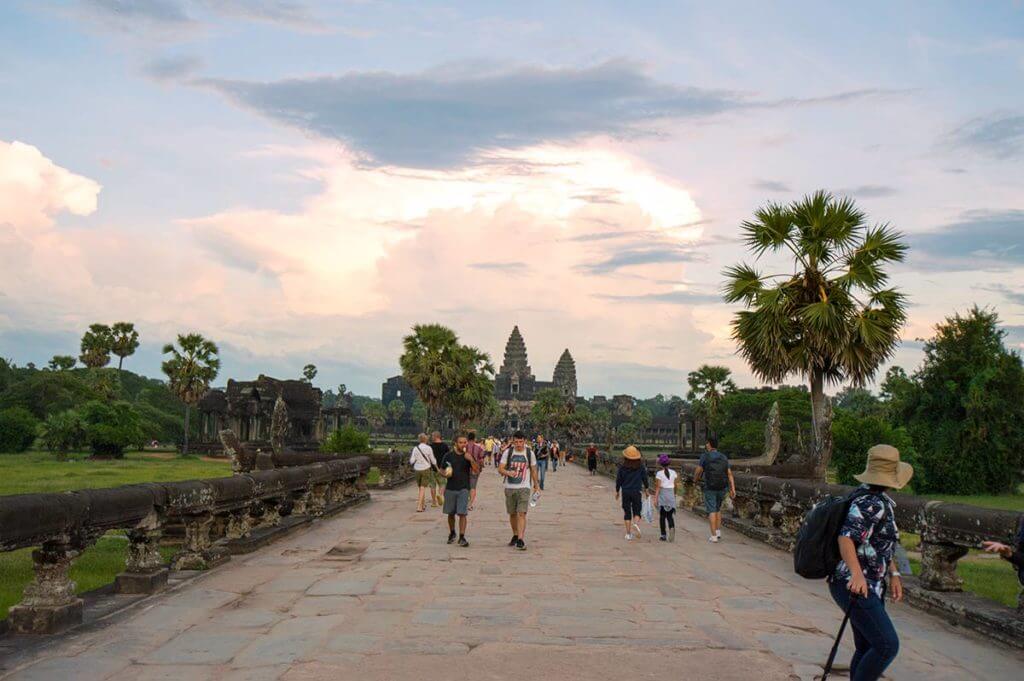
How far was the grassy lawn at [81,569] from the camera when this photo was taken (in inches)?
429

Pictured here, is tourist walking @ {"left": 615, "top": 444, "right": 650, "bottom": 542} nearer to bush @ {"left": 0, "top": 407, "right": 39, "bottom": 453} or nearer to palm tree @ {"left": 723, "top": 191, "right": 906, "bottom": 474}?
palm tree @ {"left": 723, "top": 191, "right": 906, "bottom": 474}

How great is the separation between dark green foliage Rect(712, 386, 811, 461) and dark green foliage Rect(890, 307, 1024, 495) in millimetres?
29308

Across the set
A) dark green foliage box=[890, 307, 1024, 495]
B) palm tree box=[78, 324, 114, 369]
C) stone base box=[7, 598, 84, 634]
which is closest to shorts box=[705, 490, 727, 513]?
stone base box=[7, 598, 84, 634]

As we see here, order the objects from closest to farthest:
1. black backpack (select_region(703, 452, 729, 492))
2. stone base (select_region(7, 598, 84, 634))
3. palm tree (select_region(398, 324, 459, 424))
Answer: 1. stone base (select_region(7, 598, 84, 634))
2. black backpack (select_region(703, 452, 729, 492))
3. palm tree (select_region(398, 324, 459, 424))

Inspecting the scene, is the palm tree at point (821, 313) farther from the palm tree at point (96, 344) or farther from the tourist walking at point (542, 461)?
the palm tree at point (96, 344)

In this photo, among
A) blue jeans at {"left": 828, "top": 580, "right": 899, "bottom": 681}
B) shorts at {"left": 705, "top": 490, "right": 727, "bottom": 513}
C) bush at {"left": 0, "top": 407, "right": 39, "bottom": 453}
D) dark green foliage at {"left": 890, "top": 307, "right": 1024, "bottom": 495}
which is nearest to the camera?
blue jeans at {"left": 828, "top": 580, "right": 899, "bottom": 681}

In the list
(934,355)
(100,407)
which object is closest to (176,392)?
(100,407)

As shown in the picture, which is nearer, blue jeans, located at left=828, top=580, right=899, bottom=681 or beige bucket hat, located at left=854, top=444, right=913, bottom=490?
blue jeans, located at left=828, top=580, right=899, bottom=681

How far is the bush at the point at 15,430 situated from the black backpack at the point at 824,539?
7140 centimetres

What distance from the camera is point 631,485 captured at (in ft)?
57.1

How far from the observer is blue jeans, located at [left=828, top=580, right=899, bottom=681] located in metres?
5.84

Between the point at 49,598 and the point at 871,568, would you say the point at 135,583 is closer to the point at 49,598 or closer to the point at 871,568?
the point at 49,598

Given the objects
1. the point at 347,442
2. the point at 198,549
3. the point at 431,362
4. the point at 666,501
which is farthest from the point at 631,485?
the point at 431,362

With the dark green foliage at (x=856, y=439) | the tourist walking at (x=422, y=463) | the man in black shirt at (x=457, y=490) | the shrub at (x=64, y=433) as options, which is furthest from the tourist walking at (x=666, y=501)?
the shrub at (x=64, y=433)
